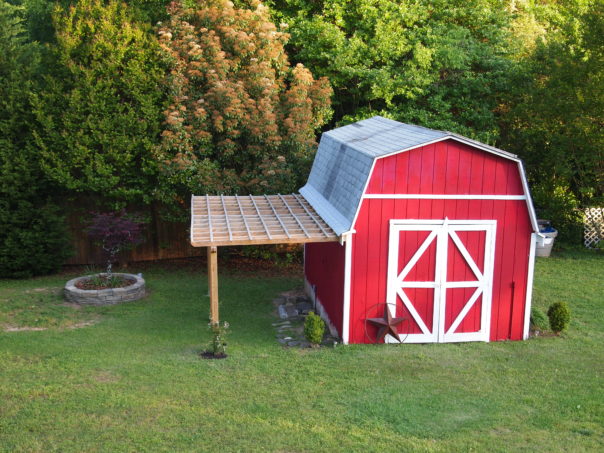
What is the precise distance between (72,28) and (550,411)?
15.2 meters

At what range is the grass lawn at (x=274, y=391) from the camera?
767cm

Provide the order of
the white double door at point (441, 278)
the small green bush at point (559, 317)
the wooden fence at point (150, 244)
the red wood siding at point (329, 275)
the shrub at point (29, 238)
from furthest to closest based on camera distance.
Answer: the wooden fence at point (150, 244) < the shrub at point (29, 238) < the small green bush at point (559, 317) < the red wood siding at point (329, 275) < the white double door at point (441, 278)

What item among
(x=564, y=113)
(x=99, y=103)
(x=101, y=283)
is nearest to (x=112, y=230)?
(x=101, y=283)

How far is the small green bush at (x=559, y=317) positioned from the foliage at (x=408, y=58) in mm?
8420

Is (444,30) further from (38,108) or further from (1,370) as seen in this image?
(1,370)

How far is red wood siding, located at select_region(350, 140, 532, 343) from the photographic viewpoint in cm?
1098

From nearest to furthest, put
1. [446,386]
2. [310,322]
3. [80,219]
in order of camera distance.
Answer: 1. [446,386]
2. [310,322]
3. [80,219]

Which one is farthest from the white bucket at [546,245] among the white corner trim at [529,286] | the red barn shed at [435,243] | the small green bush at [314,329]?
the small green bush at [314,329]

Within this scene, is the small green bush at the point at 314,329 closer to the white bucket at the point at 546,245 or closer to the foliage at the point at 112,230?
the foliage at the point at 112,230

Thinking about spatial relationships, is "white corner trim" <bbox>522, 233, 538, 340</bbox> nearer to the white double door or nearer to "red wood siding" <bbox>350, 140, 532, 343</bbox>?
"red wood siding" <bbox>350, 140, 532, 343</bbox>

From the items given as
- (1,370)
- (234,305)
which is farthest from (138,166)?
Answer: (1,370)

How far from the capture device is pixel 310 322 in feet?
36.5

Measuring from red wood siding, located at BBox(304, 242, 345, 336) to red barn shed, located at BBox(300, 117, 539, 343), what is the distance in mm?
78

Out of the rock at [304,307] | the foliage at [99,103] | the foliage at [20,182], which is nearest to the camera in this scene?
the rock at [304,307]
